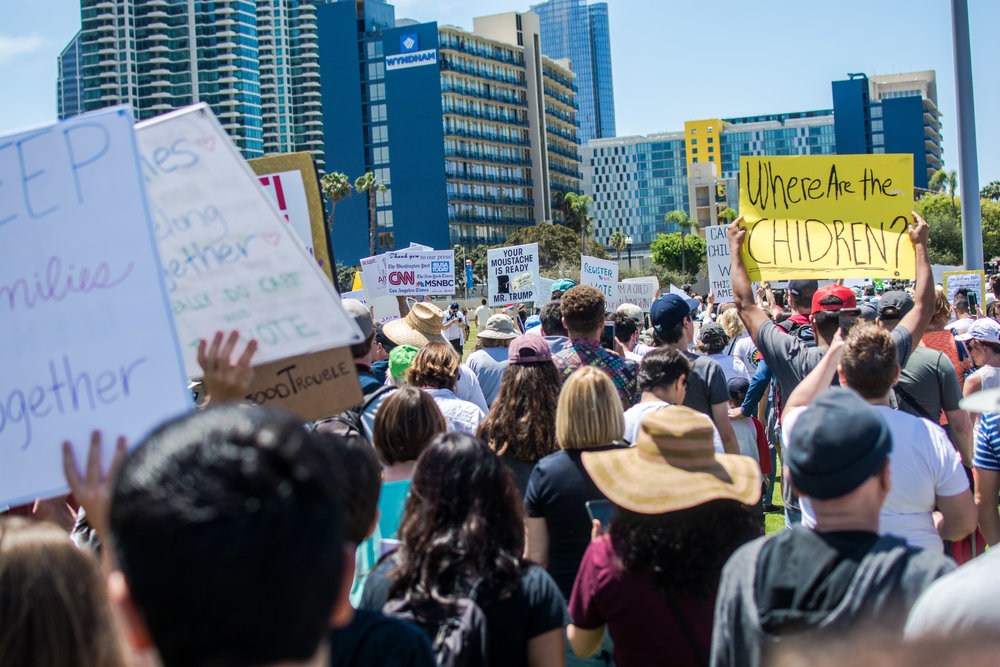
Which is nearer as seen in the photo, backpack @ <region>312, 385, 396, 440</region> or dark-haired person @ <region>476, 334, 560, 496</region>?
backpack @ <region>312, 385, 396, 440</region>

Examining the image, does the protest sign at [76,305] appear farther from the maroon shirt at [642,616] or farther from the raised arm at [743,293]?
the raised arm at [743,293]

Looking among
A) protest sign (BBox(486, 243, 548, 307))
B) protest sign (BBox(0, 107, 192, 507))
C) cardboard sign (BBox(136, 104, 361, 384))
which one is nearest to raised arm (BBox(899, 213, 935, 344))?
cardboard sign (BBox(136, 104, 361, 384))

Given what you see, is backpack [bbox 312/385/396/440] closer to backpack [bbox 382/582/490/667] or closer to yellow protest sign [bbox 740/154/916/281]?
backpack [bbox 382/582/490/667]

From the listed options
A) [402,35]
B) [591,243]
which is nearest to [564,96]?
[402,35]

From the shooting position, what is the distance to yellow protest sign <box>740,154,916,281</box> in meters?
5.13

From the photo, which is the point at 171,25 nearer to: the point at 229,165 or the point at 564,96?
the point at 564,96

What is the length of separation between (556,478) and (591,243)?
87455 mm

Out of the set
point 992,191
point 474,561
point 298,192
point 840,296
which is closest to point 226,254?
point 298,192

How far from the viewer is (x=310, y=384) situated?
10.1ft

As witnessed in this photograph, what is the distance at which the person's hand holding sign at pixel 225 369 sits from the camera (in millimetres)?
2490

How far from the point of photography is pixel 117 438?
2201 mm

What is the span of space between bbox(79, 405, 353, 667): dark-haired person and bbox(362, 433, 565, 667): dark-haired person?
1.32 metres

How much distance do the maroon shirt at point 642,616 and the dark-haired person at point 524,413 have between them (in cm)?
135

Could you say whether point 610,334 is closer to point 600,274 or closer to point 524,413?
point 524,413
